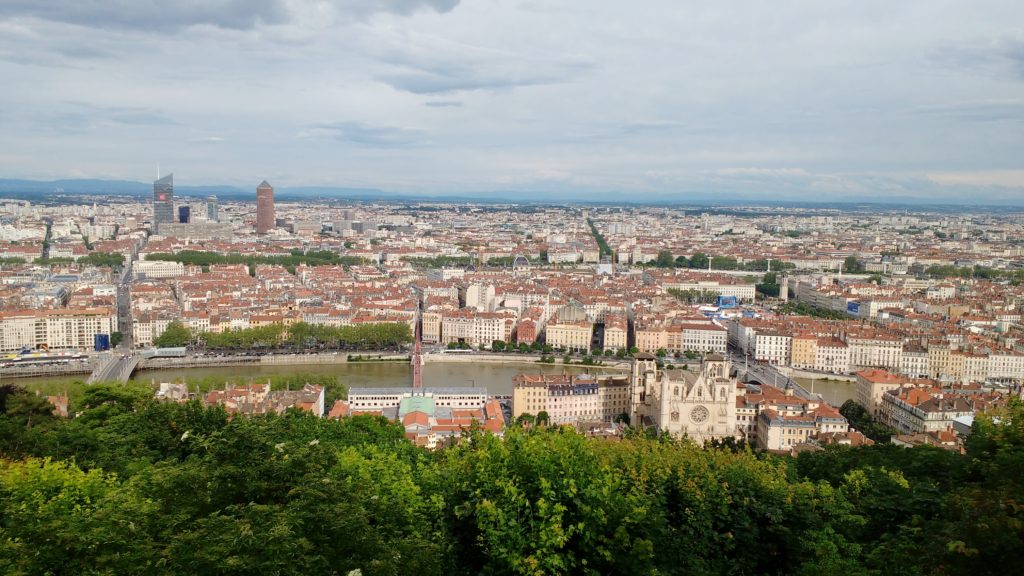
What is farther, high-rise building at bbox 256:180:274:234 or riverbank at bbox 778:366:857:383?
high-rise building at bbox 256:180:274:234

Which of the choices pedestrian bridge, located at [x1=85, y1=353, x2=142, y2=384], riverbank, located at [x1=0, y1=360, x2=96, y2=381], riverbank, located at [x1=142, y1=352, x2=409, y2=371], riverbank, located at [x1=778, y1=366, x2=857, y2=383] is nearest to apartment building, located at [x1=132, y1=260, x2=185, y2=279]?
pedestrian bridge, located at [x1=85, y1=353, x2=142, y2=384]

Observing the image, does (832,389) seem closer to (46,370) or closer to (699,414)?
(699,414)

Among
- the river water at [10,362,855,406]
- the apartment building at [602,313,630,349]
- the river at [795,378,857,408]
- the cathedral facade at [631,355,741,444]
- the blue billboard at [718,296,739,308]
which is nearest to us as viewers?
the cathedral facade at [631,355,741,444]

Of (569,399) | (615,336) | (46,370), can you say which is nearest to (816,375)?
(615,336)

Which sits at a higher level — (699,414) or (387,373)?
(699,414)

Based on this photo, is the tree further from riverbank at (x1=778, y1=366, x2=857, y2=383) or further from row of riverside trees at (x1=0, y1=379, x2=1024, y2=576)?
riverbank at (x1=778, y1=366, x2=857, y2=383)

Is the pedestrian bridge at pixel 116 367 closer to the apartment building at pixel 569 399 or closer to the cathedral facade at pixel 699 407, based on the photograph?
the apartment building at pixel 569 399
